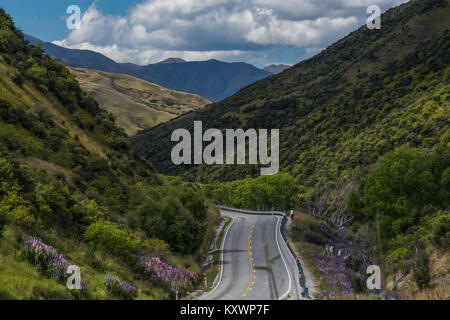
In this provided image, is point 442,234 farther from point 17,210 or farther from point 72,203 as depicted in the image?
point 17,210

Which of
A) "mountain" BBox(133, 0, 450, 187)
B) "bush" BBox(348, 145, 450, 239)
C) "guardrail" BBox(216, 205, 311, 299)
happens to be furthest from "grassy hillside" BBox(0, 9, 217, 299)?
"mountain" BBox(133, 0, 450, 187)

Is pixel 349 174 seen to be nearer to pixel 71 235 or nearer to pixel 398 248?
pixel 398 248

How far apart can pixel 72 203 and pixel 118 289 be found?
26.7ft

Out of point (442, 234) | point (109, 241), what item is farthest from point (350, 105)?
point (109, 241)

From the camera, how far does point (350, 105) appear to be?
8625 centimetres

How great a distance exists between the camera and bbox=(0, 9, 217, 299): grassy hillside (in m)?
11.1

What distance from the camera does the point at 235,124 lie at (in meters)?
119

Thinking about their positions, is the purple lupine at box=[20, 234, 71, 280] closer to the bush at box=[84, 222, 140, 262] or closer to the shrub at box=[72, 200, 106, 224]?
the bush at box=[84, 222, 140, 262]

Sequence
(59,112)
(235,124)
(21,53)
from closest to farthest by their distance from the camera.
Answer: (59,112) < (21,53) < (235,124)

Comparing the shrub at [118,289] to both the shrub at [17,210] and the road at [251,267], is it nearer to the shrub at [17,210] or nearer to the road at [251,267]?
the shrub at [17,210]

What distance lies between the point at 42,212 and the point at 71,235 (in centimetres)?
146

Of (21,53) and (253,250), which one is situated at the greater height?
(21,53)
